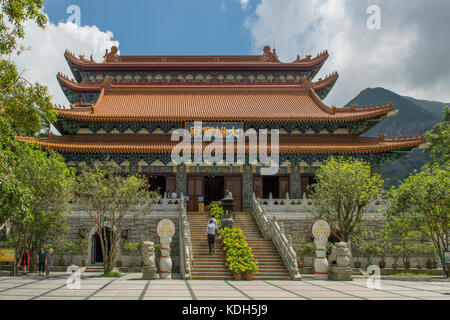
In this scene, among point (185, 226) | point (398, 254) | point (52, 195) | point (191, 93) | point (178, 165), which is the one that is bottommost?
point (398, 254)

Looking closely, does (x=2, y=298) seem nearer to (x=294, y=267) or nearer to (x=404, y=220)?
(x=294, y=267)

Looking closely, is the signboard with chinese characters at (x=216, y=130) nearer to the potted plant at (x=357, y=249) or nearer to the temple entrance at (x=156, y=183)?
the temple entrance at (x=156, y=183)

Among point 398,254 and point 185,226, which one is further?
point 398,254

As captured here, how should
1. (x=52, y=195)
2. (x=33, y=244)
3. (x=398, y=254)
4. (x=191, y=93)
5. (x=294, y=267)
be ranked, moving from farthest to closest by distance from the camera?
(x=191, y=93) < (x=398, y=254) < (x=33, y=244) < (x=52, y=195) < (x=294, y=267)

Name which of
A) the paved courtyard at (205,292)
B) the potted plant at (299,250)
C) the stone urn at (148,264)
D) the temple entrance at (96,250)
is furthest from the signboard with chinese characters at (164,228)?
the temple entrance at (96,250)

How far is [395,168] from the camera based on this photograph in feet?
262

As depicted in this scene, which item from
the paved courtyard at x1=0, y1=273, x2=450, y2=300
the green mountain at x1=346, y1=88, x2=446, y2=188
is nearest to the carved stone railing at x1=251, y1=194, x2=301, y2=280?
the paved courtyard at x1=0, y1=273, x2=450, y2=300

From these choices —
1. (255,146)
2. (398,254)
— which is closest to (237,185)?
(255,146)

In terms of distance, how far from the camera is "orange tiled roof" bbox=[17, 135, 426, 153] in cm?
2342

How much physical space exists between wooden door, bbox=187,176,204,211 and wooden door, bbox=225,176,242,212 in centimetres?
161

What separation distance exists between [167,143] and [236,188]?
207 inches

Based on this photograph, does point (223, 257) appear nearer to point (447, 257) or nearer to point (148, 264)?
point (148, 264)

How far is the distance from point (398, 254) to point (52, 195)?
16.3m

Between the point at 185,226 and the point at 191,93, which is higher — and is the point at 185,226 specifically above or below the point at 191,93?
below
